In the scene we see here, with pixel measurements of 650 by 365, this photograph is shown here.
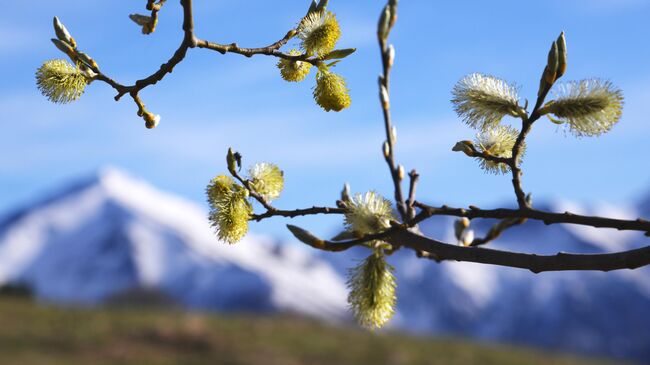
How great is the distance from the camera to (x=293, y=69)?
168cm

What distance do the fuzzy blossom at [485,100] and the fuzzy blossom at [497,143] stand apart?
130mm

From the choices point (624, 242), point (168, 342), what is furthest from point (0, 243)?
point (168, 342)

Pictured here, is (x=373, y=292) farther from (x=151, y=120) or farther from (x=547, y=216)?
(x=151, y=120)

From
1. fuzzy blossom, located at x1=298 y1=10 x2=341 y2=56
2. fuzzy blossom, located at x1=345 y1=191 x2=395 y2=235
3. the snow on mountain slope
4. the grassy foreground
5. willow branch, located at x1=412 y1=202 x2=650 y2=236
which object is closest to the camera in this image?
willow branch, located at x1=412 y1=202 x2=650 y2=236

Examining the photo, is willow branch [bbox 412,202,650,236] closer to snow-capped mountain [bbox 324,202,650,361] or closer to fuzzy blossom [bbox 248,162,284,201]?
fuzzy blossom [bbox 248,162,284,201]

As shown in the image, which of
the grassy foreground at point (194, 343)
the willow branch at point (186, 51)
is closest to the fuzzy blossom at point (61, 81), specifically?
the willow branch at point (186, 51)

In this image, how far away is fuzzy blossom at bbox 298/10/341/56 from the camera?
5.14ft

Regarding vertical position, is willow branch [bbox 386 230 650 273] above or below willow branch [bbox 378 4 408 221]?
below

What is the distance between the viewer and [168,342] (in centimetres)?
2692

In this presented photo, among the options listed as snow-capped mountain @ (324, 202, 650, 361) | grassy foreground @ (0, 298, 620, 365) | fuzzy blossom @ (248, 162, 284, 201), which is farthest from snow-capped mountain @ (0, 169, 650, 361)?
fuzzy blossom @ (248, 162, 284, 201)

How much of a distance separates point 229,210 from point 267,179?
111mm

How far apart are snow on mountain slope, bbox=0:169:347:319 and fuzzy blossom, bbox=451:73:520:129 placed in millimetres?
128140

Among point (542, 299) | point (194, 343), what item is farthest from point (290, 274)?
point (194, 343)

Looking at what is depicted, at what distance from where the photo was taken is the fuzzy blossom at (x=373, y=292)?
1.60 metres
